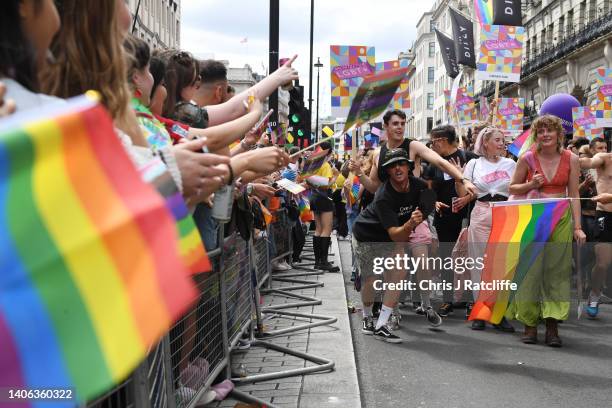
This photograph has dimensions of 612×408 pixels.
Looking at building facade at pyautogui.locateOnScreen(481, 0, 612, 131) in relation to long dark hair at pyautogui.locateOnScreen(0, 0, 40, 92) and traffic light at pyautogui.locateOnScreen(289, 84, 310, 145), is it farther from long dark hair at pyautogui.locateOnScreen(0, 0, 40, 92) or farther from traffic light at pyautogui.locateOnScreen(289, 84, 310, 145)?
long dark hair at pyautogui.locateOnScreen(0, 0, 40, 92)

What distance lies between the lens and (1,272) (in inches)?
41.8

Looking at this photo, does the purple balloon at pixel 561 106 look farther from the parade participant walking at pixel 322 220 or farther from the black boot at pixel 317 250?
the black boot at pixel 317 250

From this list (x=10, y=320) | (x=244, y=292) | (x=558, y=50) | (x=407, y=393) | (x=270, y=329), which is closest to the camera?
(x=10, y=320)

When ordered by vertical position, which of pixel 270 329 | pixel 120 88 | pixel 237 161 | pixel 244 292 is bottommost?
pixel 270 329

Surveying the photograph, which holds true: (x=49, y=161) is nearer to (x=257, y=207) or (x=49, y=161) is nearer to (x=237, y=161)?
(x=237, y=161)

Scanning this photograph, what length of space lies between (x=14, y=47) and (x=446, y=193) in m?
7.75

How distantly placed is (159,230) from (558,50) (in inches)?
1933

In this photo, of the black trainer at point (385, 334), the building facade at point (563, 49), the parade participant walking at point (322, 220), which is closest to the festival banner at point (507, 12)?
the parade participant walking at point (322, 220)

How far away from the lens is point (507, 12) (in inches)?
611

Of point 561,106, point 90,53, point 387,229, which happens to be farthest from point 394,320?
point 561,106

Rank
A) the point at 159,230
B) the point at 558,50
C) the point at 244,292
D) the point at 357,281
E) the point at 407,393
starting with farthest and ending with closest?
1. the point at 558,50
2. the point at 357,281
3. the point at 244,292
4. the point at 407,393
5. the point at 159,230

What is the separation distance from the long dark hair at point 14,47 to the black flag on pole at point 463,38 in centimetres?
1870

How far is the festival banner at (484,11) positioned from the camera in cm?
1561

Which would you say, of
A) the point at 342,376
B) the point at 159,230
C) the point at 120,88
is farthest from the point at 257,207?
the point at 159,230
